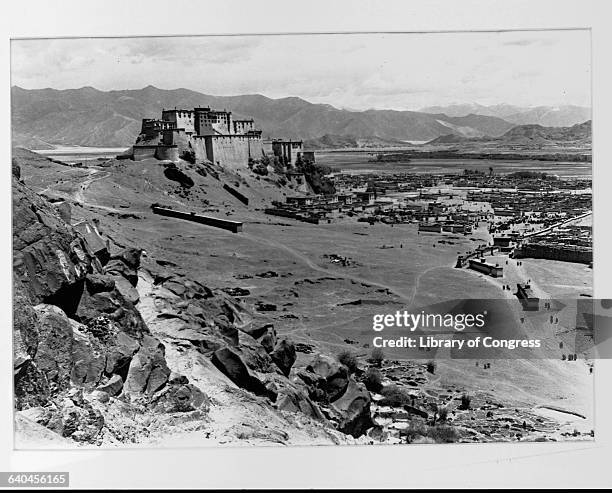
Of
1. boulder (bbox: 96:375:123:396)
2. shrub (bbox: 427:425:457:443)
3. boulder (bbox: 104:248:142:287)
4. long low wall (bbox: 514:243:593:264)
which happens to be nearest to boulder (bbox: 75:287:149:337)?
boulder (bbox: 104:248:142:287)

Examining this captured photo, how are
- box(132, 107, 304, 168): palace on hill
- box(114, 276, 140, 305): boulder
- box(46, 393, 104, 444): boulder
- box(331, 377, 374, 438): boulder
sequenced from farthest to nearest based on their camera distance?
1. box(132, 107, 304, 168): palace on hill
2. box(114, 276, 140, 305): boulder
3. box(331, 377, 374, 438): boulder
4. box(46, 393, 104, 444): boulder

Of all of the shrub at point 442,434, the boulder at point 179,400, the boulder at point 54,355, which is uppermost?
the boulder at point 54,355

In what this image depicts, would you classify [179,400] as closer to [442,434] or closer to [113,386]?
[113,386]

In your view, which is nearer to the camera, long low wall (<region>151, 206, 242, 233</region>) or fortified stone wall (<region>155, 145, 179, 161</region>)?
long low wall (<region>151, 206, 242, 233</region>)

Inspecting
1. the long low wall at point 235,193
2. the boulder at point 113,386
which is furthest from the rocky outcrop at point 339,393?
the long low wall at point 235,193

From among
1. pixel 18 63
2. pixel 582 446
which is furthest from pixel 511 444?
pixel 18 63

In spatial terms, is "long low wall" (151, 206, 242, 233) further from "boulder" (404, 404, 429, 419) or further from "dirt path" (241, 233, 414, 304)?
"boulder" (404, 404, 429, 419)

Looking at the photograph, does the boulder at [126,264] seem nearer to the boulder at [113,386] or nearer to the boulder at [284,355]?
the boulder at [113,386]
